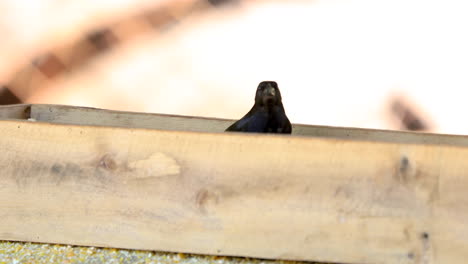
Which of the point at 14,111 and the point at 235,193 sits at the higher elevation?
the point at 14,111

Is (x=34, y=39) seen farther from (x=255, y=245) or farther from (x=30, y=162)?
(x=255, y=245)

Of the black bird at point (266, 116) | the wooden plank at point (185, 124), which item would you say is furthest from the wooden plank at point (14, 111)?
the black bird at point (266, 116)

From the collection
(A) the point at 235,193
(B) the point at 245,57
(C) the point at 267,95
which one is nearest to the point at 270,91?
(C) the point at 267,95

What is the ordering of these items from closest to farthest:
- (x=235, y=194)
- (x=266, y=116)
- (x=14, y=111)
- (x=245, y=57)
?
(x=235, y=194) → (x=266, y=116) → (x=14, y=111) → (x=245, y=57)

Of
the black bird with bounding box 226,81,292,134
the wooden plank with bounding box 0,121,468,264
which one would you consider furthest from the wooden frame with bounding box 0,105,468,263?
the black bird with bounding box 226,81,292,134

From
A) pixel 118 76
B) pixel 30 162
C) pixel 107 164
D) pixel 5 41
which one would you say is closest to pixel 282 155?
pixel 107 164

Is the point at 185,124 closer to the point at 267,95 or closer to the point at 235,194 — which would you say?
the point at 267,95
